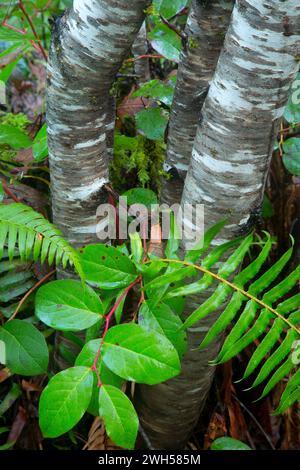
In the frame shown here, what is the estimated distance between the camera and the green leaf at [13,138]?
1.23m

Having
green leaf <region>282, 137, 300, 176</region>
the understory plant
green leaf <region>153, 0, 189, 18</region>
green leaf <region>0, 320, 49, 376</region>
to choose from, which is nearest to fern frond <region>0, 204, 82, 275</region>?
the understory plant

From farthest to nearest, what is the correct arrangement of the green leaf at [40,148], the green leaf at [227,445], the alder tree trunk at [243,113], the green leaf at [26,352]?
the green leaf at [227,445]
the green leaf at [40,148]
the green leaf at [26,352]
the alder tree trunk at [243,113]

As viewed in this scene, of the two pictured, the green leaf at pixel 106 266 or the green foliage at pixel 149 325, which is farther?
the green leaf at pixel 106 266

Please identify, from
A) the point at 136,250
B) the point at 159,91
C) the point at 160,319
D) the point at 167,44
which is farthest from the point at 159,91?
the point at 160,319

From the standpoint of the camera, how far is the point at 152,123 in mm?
1279

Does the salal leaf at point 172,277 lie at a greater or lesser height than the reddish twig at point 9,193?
greater

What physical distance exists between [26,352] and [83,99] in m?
0.58

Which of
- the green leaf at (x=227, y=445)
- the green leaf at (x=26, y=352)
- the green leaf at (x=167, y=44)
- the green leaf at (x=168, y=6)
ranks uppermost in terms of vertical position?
the green leaf at (x=168, y=6)

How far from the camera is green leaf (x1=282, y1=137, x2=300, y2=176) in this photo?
131cm

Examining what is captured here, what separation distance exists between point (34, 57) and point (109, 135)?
161 cm

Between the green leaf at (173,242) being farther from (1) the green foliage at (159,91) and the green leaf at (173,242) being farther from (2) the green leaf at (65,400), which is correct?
(1) the green foliage at (159,91)

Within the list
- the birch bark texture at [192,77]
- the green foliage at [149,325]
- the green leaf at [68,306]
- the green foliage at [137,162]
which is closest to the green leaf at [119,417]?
the green foliage at [149,325]
